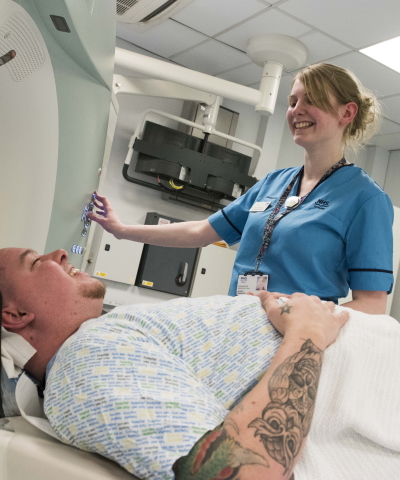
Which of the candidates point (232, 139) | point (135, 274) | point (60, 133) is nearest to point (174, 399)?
point (60, 133)

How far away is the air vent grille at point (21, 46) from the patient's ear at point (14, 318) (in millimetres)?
531

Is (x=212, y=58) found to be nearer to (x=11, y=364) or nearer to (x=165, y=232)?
(x=165, y=232)

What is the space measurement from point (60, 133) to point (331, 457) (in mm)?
1106

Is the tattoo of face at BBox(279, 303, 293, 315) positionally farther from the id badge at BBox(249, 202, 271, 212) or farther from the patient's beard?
the id badge at BBox(249, 202, 271, 212)

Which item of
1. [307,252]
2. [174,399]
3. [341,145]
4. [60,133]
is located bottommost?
[174,399]

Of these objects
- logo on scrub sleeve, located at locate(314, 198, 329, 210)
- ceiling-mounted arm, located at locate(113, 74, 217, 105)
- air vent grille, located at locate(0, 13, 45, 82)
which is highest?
ceiling-mounted arm, located at locate(113, 74, 217, 105)

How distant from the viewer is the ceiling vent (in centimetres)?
268

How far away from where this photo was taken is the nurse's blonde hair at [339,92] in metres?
1.54

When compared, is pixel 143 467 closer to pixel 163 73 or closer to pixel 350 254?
pixel 350 254

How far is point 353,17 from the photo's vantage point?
303 centimetres

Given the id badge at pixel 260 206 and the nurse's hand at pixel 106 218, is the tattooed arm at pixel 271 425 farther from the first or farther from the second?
the nurse's hand at pixel 106 218

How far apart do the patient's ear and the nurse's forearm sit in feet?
2.93

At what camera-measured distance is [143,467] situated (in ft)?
2.45

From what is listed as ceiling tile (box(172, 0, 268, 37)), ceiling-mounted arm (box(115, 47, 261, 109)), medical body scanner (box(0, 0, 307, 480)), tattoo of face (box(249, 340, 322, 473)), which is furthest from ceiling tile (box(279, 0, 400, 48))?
tattoo of face (box(249, 340, 322, 473))
